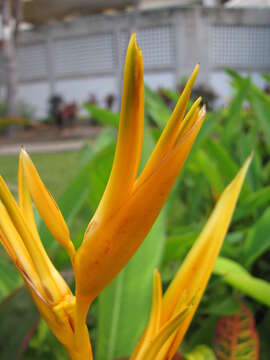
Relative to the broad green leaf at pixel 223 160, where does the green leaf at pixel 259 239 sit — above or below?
below

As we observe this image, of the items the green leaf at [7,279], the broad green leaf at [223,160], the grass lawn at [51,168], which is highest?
the broad green leaf at [223,160]

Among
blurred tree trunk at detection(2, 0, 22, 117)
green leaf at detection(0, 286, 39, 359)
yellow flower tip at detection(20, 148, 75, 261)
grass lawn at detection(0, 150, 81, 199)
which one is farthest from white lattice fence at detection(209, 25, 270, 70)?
yellow flower tip at detection(20, 148, 75, 261)

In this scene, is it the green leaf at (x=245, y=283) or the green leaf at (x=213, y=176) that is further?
the green leaf at (x=213, y=176)

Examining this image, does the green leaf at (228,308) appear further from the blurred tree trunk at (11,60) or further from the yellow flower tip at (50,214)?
the blurred tree trunk at (11,60)

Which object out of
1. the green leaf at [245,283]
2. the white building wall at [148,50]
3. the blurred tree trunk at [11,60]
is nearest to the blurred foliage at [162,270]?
the green leaf at [245,283]

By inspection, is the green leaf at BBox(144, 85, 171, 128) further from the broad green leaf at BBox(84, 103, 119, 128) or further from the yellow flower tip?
the yellow flower tip

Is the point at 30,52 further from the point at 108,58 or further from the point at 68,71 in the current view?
the point at 108,58
